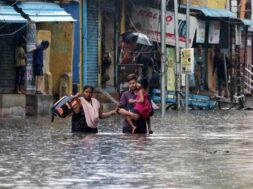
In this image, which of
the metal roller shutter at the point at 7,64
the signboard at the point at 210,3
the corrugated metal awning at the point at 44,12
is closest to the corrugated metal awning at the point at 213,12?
the signboard at the point at 210,3

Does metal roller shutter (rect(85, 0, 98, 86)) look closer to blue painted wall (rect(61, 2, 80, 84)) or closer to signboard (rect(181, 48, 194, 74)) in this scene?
blue painted wall (rect(61, 2, 80, 84))

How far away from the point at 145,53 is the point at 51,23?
5.84 m

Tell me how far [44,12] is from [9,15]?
67.5 inches

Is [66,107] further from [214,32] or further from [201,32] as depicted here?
[214,32]

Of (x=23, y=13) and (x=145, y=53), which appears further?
(x=145, y=53)

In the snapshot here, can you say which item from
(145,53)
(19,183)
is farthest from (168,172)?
(145,53)

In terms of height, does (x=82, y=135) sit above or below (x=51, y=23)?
below

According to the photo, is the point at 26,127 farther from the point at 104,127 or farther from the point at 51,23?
the point at 51,23

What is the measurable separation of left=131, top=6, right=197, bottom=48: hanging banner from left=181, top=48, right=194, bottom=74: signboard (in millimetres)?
4790

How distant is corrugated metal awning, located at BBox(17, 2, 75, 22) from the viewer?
2940 cm

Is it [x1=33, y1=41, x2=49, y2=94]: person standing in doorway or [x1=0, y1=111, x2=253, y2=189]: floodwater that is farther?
[x1=33, y1=41, x2=49, y2=94]: person standing in doorway

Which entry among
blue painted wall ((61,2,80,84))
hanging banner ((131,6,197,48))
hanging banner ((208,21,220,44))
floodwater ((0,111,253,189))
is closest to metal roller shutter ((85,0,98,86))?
blue painted wall ((61,2,80,84))

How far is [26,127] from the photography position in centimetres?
2202

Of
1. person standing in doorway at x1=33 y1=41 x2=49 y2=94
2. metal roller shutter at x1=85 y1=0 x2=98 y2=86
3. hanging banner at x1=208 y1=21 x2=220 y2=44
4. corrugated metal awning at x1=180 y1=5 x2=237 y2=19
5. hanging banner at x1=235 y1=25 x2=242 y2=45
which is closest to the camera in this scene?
person standing in doorway at x1=33 y1=41 x2=49 y2=94
